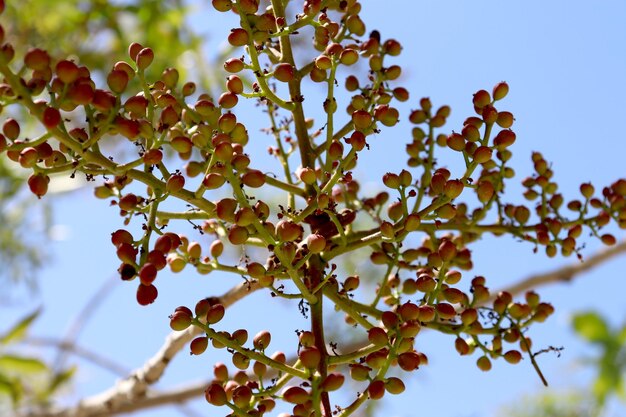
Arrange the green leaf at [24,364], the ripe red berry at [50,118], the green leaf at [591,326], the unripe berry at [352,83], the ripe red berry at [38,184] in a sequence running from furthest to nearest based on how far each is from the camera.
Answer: the green leaf at [591,326], the green leaf at [24,364], the unripe berry at [352,83], the ripe red berry at [38,184], the ripe red berry at [50,118]

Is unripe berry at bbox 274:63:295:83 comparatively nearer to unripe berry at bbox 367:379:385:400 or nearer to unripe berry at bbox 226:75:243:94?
unripe berry at bbox 226:75:243:94

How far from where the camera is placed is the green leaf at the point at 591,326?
6.27 metres

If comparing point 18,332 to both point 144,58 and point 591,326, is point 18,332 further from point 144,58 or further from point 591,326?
point 591,326

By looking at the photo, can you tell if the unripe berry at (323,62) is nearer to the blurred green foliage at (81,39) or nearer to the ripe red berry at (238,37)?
the ripe red berry at (238,37)

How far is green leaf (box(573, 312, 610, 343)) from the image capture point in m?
6.27

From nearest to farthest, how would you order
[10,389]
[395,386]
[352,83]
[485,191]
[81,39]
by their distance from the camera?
1. [395,386]
2. [485,191]
3. [352,83]
4. [10,389]
5. [81,39]

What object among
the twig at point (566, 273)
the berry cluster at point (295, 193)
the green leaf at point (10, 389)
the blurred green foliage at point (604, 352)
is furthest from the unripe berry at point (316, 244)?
the blurred green foliage at point (604, 352)

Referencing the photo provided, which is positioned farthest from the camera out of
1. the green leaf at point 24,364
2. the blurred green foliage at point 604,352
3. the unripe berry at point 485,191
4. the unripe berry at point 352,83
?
the blurred green foliage at point 604,352

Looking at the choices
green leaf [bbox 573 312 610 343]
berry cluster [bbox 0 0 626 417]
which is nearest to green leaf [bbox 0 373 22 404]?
berry cluster [bbox 0 0 626 417]

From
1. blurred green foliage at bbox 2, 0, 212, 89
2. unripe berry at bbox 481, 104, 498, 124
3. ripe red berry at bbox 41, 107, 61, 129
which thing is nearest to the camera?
ripe red berry at bbox 41, 107, 61, 129

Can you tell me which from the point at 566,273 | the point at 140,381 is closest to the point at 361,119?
the point at 140,381

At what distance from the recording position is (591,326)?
6332 millimetres

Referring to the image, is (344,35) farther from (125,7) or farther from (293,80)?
(125,7)

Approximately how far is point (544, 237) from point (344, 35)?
0.57 m
